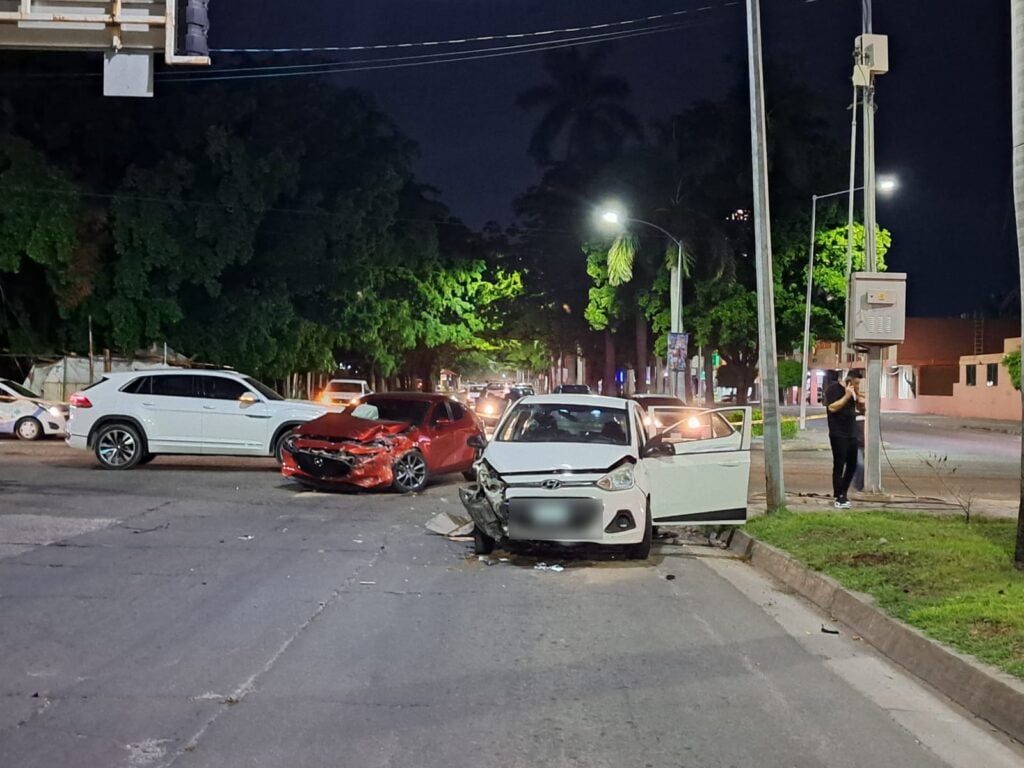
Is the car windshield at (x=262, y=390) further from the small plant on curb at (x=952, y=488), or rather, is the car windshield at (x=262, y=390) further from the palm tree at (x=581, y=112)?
the palm tree at (x=581, y=112)

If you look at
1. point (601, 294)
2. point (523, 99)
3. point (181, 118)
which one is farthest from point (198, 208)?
point (523, 99)

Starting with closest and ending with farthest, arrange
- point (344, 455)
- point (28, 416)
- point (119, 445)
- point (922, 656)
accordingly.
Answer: point (922, 656) < point (344, 455) < point (119, 445) < point (28, 416)

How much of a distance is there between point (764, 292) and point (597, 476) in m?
4.89

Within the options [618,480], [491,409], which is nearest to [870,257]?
[618,480]

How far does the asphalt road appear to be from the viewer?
5477 millimetres

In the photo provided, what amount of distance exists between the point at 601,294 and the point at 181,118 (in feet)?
69.9

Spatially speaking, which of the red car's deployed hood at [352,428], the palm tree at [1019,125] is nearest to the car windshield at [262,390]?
the red car's deployed hood at [352,428]

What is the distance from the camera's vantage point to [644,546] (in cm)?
1089

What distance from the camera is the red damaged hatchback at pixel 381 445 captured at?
1584cm

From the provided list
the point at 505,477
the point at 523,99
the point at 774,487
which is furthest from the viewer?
the point at 523,99

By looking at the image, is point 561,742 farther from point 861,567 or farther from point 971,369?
point 971,369

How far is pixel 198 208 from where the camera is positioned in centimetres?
3123

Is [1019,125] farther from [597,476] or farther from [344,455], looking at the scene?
[344,455]

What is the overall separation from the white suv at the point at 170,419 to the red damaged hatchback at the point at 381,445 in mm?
2310
